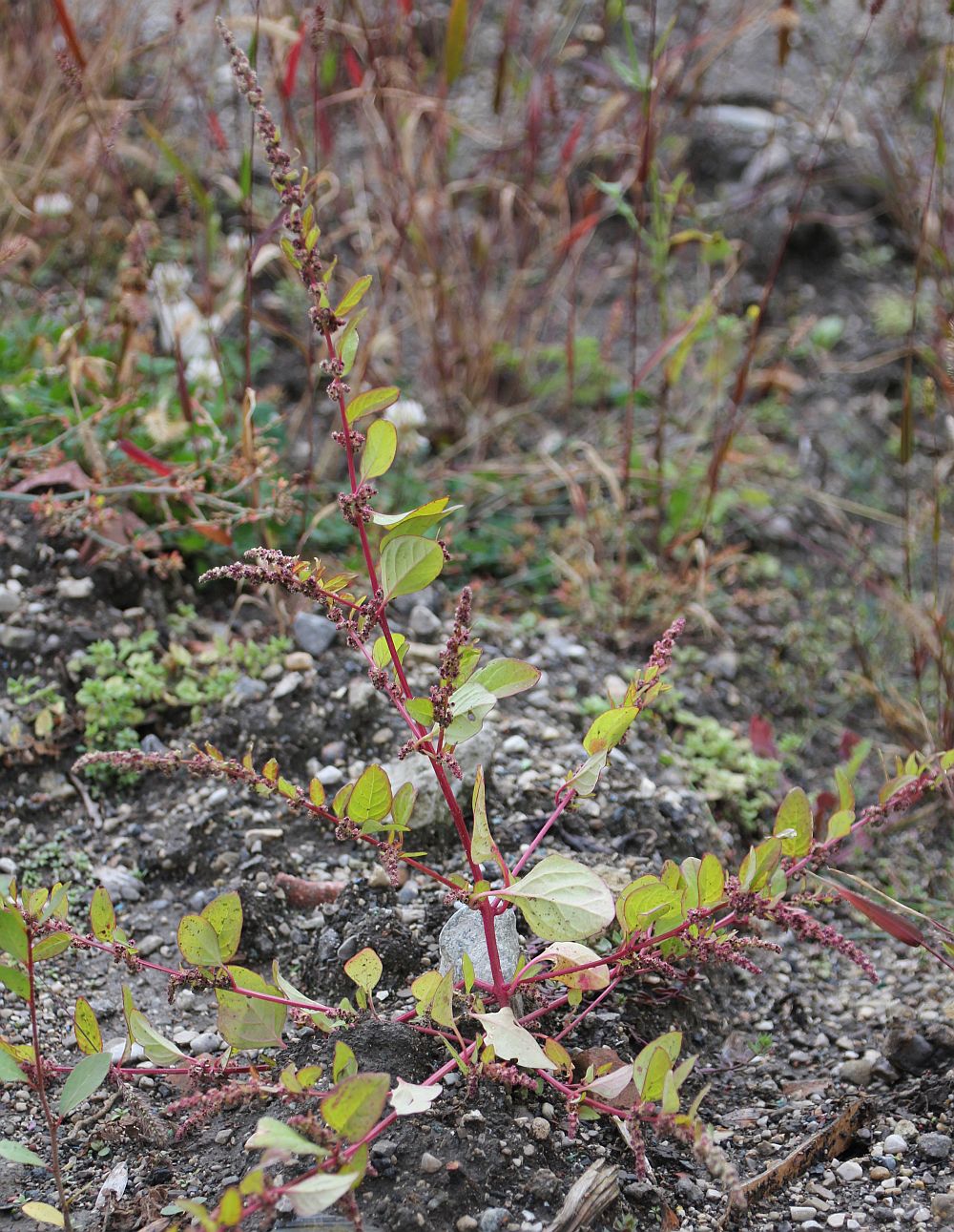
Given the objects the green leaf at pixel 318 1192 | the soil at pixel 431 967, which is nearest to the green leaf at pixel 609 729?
the soil at pixel 431 967

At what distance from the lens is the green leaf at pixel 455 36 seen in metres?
2.52

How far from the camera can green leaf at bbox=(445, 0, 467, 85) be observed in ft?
8.28

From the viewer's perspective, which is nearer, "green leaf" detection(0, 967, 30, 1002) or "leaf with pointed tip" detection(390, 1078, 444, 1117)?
"leaf with pointed tip" detection(390, 1078, 444, 1117)

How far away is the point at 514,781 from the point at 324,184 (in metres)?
2.21

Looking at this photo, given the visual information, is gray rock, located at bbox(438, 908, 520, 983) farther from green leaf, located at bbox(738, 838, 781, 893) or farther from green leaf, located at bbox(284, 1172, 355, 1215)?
green leaf, located at bbox(284, 1172, 355, 1215)

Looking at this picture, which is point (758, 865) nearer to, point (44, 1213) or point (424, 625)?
point (44, 1213)

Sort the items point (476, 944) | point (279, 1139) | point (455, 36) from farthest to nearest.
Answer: point (455, 36), point (476, 944), point (279, 1139)

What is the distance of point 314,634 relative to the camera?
2260 mm

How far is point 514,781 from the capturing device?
201cm

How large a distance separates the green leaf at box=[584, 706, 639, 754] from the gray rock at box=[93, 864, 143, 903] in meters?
0.93

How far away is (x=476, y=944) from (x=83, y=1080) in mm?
524

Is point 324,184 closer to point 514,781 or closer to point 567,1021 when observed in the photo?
point 514,781

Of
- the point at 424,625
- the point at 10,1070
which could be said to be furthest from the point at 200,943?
the point at 424,625

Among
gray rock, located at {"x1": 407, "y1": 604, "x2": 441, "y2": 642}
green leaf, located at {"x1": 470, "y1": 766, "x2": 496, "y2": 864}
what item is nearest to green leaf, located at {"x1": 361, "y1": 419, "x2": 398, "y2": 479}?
green leaf, located at {"x1": 470, "y1": 766, "x2": 496, "y2": 864}
